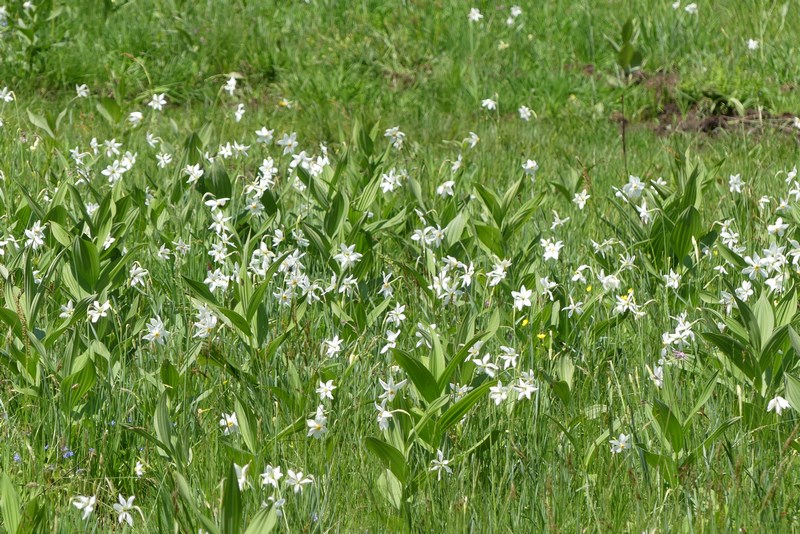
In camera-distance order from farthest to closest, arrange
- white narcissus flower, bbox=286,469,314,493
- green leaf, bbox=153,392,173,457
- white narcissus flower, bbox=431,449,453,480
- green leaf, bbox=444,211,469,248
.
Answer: green leaf, bbox=444,211,469,248, white narcissus flower, bbox=431,449,453,480, green leaf, bbox=153,392,173,457, white narcissus flower, bbox=286,469,314,493

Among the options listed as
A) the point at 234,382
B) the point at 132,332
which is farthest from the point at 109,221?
the point at 234,382

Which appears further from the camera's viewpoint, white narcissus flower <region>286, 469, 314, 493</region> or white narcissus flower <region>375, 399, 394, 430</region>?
white narcissus flower <region>375, 399, 394, 430</region>

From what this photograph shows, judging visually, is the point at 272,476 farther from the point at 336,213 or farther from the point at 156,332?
the point at 336,213

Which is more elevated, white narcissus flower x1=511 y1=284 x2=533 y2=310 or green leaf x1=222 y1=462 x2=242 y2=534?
green leaf x1=222 y1=462 x2=242 y2=534

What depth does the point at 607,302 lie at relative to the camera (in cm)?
363

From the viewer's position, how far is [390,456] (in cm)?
251

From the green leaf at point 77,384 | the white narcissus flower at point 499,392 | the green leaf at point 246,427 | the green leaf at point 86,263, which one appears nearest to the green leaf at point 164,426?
the green leaf at point 246,427

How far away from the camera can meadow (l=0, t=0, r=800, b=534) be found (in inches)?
102

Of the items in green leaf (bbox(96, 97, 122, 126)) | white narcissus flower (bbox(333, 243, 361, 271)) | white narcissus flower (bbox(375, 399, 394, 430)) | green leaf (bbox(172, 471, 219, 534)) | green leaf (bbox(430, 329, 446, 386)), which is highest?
green leaf (bbox(172, 471, 219, 534))

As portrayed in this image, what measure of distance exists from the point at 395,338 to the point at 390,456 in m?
0.58

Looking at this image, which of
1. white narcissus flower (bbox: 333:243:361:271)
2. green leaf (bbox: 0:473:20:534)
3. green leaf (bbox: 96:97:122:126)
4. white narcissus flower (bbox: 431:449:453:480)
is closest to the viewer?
green leaf (bbox: 0:473:20:534)

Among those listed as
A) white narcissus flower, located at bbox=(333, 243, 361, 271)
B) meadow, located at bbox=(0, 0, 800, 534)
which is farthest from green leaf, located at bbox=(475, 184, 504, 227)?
white narcissus flower, located at bbox=(333, 243, 361, 271)

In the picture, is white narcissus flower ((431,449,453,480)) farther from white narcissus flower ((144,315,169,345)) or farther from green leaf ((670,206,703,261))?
green leaf ((670,206,703,261))

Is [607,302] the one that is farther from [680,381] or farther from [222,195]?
[222,195]
